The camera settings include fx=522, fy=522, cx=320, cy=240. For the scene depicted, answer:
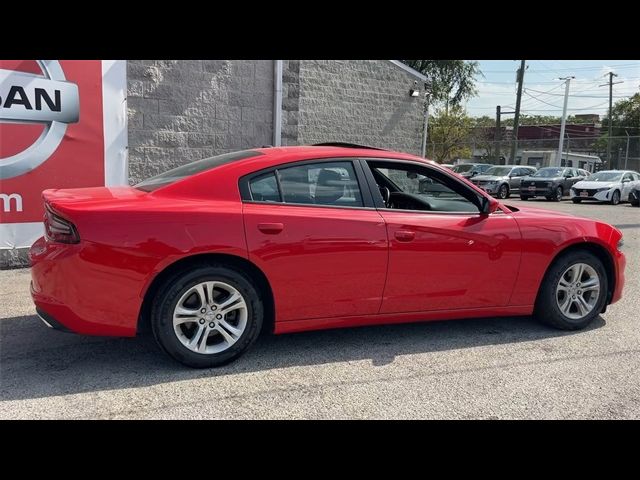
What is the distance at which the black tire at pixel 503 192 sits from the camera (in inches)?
951

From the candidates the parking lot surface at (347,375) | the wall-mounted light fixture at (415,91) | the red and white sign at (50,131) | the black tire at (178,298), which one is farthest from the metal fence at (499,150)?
the black tire at (178,298)

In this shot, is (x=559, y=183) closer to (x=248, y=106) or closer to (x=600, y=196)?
(x=600, y=196)

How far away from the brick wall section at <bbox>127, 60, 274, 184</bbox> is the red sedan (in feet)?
11.6

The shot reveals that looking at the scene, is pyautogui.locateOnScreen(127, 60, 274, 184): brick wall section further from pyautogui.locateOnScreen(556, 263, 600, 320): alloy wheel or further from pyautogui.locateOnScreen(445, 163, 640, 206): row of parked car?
pyautogui.locateOnScreen(445, 163, 640, 206): row of parked car

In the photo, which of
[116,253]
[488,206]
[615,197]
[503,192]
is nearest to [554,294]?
[488,206]

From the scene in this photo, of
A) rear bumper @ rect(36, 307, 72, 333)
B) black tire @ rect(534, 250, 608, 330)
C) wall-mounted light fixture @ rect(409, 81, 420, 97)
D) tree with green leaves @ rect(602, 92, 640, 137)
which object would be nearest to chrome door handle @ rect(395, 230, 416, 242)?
black tire @ rect(534, 250, 608, 330)

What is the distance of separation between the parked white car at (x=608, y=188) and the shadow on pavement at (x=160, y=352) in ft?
59.5

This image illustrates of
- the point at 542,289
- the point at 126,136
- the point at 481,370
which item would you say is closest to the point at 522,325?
the point at 542,289

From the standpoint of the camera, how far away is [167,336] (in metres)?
3.44

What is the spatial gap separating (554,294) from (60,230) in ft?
12.8

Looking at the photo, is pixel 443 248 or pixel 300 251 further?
pixel 443 248

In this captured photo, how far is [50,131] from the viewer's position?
6.46 meters
